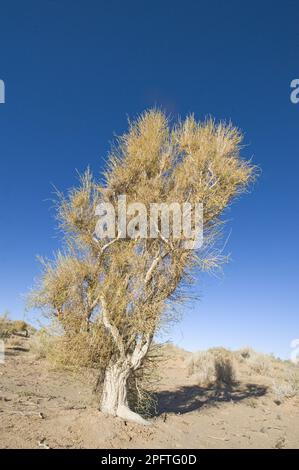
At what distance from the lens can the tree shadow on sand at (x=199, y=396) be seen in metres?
12.2

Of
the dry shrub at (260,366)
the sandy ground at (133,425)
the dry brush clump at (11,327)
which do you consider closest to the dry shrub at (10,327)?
the dry brush clump at (11,327)

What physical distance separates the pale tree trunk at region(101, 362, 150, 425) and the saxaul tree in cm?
2

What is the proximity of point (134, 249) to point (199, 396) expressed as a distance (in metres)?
7.97

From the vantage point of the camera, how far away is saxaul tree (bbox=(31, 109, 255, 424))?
8422 millimetres

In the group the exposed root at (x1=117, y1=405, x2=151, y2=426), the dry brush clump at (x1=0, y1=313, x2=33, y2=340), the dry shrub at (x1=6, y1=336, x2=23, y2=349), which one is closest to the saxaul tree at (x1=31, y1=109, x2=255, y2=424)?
the exposed root at (x1=117, y1=405, x2=151, y2=426)

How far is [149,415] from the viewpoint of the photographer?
980cm

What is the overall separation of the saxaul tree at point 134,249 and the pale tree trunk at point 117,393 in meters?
0.02

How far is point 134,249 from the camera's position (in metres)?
9.06

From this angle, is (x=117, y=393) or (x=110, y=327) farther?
(x=117, y=393)

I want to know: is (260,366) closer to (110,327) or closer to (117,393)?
(117,393)

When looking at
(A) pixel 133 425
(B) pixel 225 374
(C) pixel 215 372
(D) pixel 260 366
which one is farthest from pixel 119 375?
(D) pixel 260 366
